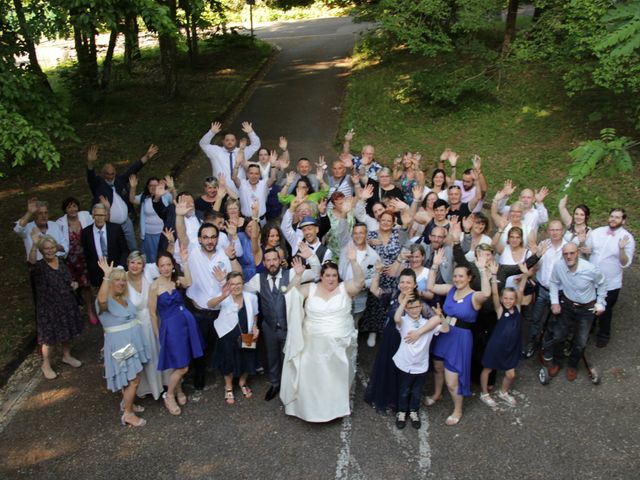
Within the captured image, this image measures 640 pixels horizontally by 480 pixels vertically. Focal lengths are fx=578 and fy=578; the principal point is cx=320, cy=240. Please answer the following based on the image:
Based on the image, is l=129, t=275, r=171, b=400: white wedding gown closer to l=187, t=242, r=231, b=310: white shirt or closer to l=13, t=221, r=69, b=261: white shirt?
l=187, t=242, r=231, b=310: white shirt

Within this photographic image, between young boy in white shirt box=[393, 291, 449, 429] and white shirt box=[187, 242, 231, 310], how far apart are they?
2071 millimetres

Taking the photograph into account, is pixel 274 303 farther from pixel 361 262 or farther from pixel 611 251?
pixel 611 251

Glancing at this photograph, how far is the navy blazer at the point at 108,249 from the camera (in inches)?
303

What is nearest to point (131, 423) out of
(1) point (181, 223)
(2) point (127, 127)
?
(1) point (181, 223)

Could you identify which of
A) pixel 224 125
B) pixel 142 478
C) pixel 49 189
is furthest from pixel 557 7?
pixel 142 478

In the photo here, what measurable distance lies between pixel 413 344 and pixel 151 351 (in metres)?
2.85

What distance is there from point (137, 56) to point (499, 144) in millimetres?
12166

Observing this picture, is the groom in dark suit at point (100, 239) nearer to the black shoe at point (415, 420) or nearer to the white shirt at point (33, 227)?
the white shirt at point (33, 227)

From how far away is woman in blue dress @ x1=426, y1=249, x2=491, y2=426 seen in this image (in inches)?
239

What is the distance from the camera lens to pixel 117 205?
8.81 meters

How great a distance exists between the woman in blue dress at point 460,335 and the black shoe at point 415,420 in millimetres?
312

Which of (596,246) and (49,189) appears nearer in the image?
(596,246)

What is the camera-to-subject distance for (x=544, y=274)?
7.12 m

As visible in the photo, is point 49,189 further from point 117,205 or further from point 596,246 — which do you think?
point 596,246
